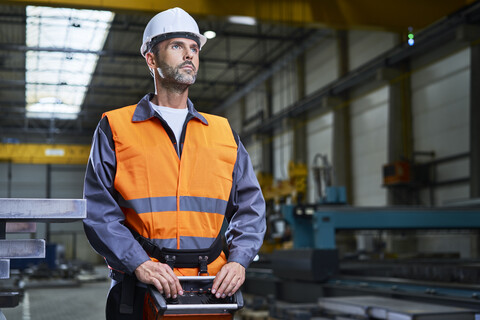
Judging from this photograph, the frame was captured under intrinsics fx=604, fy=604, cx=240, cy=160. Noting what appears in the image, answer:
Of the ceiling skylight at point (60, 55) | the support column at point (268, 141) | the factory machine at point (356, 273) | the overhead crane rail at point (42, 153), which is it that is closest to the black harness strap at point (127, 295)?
the factory machine at point (356, 273)

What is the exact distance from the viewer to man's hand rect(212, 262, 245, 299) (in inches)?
58.3

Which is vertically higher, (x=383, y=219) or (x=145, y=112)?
(x=145, y=112)

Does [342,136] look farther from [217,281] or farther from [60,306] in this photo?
[217,281]

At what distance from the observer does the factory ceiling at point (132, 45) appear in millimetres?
7855

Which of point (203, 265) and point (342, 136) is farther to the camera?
point (342, 136)

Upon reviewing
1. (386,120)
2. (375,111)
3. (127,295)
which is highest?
(375,111)

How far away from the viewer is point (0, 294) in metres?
1.47

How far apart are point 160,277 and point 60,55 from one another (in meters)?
15.5

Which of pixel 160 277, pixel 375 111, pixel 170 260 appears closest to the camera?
pixel 160 277

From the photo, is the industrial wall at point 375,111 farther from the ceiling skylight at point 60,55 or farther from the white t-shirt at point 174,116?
the white t-shirt at point 174,116

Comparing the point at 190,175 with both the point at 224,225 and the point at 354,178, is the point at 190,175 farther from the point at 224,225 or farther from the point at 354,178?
the point at 354,178

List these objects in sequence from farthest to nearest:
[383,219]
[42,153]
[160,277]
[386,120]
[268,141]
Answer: [268,141]
[42,153]
[386,120]
[383,219]
[160,277]

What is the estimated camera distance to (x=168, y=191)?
1.60 metres

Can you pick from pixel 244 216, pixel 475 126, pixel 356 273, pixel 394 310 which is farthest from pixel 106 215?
pixel 475 126
